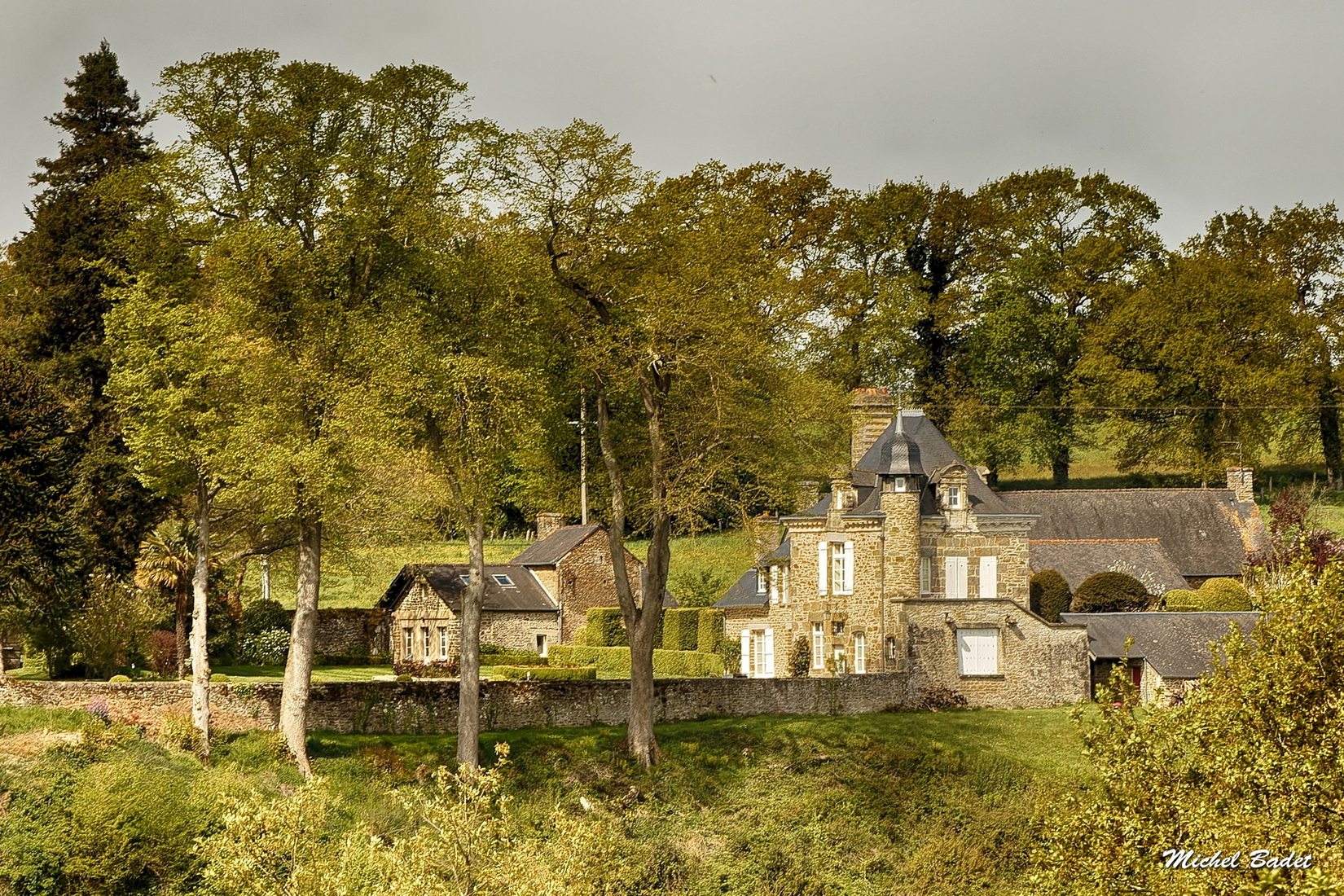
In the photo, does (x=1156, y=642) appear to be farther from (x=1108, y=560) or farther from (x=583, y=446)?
(x=583, y=446)

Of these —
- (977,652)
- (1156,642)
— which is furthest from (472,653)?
(1156,642)

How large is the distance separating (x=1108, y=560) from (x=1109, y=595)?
276 centimetres

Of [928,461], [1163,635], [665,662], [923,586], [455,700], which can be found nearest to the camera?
[455,700]

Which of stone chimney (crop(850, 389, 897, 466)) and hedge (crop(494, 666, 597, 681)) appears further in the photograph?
stone chimney (crop(850, 389, 897, 466))

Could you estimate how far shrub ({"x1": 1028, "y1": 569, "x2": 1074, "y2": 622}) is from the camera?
143ft

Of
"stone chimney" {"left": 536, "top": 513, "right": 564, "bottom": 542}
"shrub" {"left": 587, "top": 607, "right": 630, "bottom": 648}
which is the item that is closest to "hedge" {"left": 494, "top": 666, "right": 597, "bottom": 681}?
"shrub" {"left": 587, "top": 607, "right": 630, "bottom": 648}

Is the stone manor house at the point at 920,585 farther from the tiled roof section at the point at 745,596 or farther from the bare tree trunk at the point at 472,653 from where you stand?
the bare tree trunk at the point at 472,653

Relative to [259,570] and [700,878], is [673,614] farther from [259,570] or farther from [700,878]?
[700,878]

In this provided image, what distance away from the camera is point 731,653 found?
4588 cm

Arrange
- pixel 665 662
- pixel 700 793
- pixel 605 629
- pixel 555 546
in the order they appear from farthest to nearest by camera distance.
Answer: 1. pixel 555 546
2. pixel 605 629
3. pixel 665 662
4. pixel 700 793

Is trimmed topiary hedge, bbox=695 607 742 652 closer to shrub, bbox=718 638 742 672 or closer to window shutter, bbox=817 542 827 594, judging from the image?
shrub, bbox=718 638 742 672

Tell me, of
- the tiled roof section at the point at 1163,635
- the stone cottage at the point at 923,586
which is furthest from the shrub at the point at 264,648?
the tiled roof section at the point at 1163,635

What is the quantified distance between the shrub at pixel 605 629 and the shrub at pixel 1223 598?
17.6 meters

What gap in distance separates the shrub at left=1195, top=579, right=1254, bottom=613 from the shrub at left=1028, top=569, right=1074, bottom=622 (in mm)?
3942
